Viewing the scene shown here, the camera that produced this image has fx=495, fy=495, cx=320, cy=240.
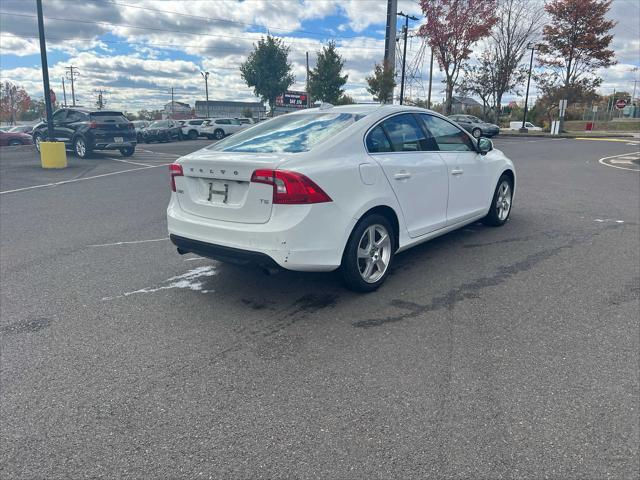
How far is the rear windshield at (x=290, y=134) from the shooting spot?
405 cm

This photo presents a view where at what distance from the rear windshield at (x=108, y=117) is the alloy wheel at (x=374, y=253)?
52.5ft

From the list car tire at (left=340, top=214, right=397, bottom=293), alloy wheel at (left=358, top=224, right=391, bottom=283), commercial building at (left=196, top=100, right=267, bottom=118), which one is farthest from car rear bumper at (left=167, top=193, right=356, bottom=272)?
commercial building at (left=196, top=100, right=267, bottom=118)

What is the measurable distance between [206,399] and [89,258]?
338 cm

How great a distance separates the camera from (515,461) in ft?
7.43

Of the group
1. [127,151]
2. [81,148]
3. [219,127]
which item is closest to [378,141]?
[81,148]

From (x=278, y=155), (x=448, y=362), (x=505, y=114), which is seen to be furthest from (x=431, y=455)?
(x=505, y=114)

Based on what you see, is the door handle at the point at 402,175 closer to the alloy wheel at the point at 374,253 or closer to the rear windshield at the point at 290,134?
the alloy wheel at the point at 374,253

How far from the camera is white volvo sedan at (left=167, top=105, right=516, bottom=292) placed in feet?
12.0

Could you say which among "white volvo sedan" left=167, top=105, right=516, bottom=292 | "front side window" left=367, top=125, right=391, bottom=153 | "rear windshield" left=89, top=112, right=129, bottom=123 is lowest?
"white volvo sedan" left=167, top=105, right=516, bottom=292

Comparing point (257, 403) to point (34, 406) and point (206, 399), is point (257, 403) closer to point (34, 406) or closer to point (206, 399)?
point (206, 399)

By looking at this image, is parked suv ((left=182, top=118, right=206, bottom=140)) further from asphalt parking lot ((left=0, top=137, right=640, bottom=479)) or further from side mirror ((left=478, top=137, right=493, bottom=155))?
side mirror ((left=478, top=137, right=493, bottom=155))

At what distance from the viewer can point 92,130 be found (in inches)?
676

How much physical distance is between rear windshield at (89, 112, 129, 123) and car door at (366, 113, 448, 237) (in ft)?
50.8

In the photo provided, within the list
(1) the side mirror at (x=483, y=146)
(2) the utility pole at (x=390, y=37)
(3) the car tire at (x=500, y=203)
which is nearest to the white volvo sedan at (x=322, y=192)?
(1) the side mirror at (x=483, y=146)
